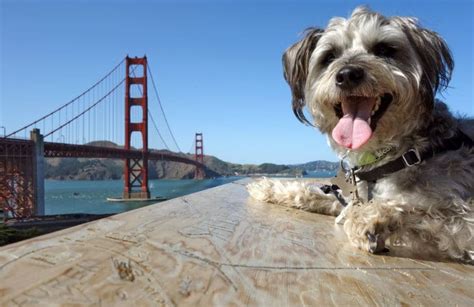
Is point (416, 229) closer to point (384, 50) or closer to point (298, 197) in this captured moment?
point (384, 50)

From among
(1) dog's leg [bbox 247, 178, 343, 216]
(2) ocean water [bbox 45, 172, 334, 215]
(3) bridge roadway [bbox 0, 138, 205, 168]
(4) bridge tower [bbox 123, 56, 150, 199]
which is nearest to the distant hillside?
(2) ocean water [bbox 45, 172, 334, 215]

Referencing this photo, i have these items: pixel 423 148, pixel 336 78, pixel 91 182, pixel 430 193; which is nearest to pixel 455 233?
pixel 430 193

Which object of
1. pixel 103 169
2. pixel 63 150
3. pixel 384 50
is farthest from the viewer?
pixel 103 169

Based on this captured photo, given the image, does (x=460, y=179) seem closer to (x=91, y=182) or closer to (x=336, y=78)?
(x=336, y=78)

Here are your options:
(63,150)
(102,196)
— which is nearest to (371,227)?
(63,150)

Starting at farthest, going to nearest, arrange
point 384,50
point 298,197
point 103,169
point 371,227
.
A: point 103,169 < point 298,197 < point 384,50 < point 371,227
